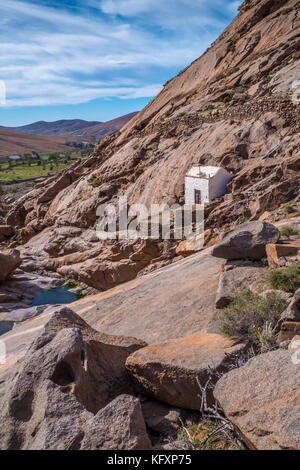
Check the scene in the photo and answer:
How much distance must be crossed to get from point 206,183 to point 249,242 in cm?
1140

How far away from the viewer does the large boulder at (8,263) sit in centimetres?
2522

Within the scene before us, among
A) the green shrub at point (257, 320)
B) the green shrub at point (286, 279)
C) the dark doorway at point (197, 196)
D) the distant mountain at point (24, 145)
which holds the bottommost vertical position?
the green shrub at point (257, 320)

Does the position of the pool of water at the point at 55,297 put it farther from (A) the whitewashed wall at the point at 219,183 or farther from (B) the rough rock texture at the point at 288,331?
(B) the rough rock texture at the point at 288,331

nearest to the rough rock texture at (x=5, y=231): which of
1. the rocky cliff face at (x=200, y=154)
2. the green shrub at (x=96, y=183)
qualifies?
the rocky cliff face at (x=200, y=154)

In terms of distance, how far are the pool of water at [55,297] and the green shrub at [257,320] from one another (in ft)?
64.3

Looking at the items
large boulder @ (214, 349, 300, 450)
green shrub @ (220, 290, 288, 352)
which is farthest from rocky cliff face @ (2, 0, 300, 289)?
large boulder @ (214, 349, 300, 450)

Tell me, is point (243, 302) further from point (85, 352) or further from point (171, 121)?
point (171, 121)

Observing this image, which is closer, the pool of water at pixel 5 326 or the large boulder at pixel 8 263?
the pool of water at pixel 5 326

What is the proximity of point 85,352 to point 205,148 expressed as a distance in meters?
20.2

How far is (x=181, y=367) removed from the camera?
15.6ft

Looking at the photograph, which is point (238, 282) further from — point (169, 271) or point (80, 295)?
point (80, 295)

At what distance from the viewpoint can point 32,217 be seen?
120ft

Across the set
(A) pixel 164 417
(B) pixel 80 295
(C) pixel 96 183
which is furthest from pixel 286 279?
(C) pixel 96 183
